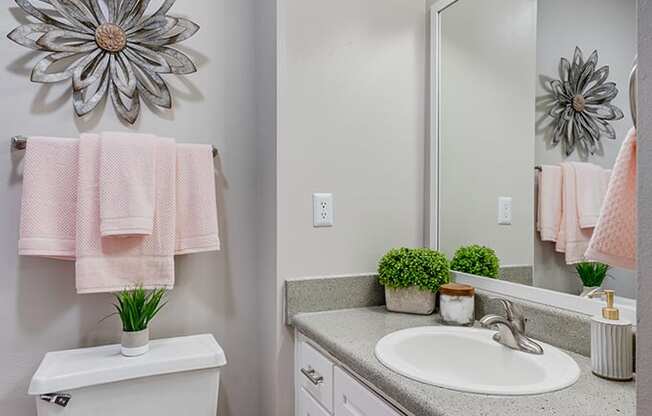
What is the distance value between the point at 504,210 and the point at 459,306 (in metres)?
0.34

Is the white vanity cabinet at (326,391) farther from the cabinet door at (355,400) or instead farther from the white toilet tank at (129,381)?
the white toilet tank at (129,381)

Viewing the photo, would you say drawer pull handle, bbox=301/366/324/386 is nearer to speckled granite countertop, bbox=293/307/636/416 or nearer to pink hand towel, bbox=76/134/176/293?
speckled granite countertop, bbox=293/307/636/416

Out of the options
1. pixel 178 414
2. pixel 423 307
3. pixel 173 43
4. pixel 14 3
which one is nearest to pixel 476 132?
pixel 423 307

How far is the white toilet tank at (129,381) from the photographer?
46.3 inches

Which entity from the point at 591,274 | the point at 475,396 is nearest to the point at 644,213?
the point at 475,396

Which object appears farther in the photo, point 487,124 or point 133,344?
point 487,124

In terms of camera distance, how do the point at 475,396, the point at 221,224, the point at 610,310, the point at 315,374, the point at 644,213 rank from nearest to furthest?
the point at 644,213
the point at 475,396
the point at 610,310
the point at 315,374
the point at 221,224

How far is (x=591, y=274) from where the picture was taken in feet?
3.63

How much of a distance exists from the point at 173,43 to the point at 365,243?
980 mm

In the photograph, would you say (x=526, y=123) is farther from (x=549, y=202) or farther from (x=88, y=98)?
(x=88, y=98)

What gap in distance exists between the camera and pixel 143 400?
4.19ft

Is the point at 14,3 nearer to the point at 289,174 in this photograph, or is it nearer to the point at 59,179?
the point at 59,179

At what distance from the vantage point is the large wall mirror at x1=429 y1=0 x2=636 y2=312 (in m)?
1.10

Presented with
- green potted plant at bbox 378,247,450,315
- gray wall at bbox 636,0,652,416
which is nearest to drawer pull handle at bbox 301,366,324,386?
green potted plant at bbox 378,247,450,315
